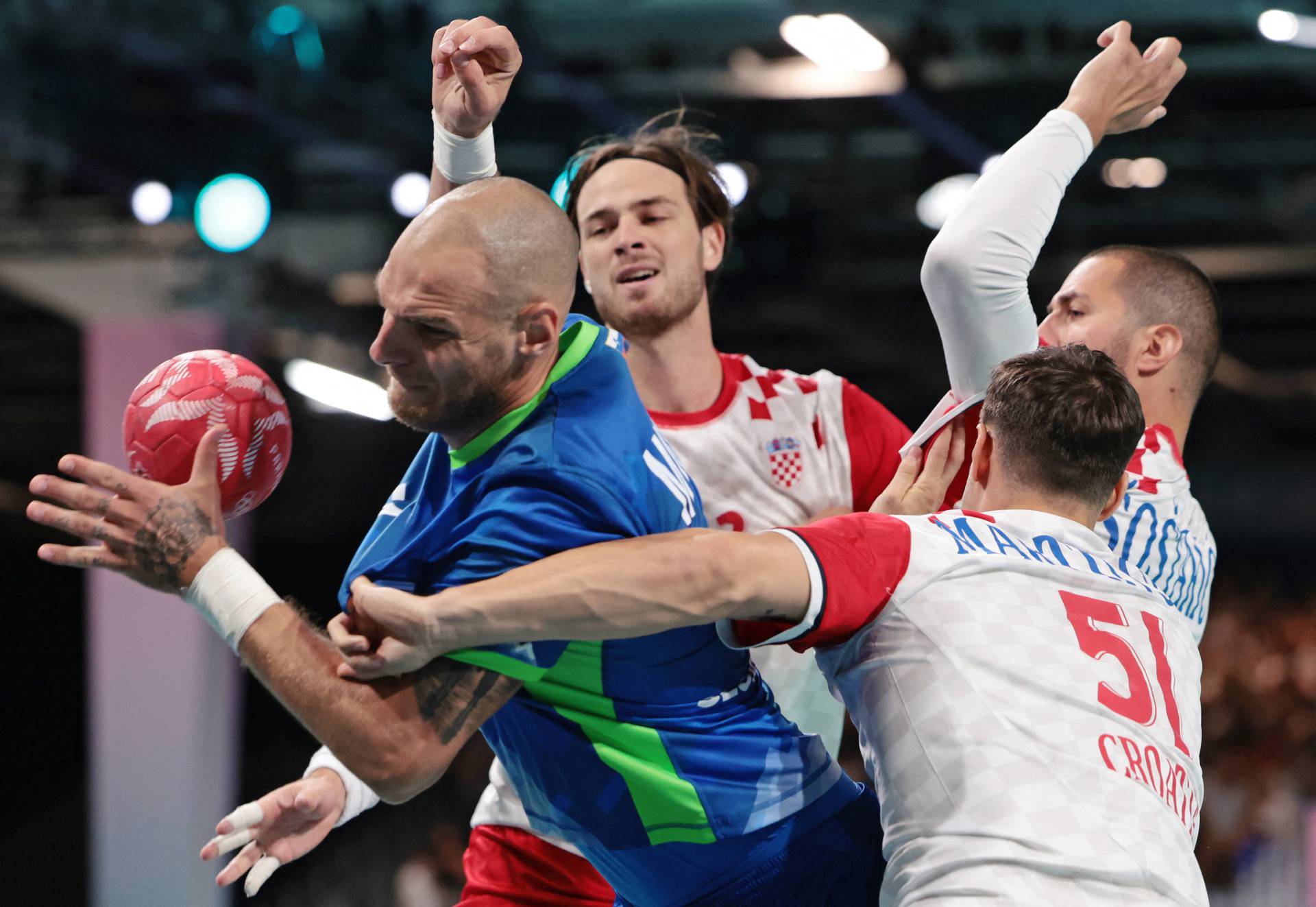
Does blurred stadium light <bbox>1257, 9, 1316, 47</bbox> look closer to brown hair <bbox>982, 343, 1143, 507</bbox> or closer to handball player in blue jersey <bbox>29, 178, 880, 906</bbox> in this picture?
brown hair <bbox>982, 343, 1143, 507</bbox>

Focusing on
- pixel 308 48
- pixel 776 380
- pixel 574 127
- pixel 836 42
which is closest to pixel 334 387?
pixel 574 127

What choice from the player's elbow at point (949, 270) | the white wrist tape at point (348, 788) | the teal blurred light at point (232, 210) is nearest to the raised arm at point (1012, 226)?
the player's elbow at point (949, 270)

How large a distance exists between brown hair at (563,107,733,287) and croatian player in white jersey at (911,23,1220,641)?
3.77 ft

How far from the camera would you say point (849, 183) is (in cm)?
1023

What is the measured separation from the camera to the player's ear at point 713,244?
426 cm

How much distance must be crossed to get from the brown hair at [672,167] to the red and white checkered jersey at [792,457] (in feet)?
1.98

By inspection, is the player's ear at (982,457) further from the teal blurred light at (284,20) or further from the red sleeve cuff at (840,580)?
the teal blurred light at (284,20)

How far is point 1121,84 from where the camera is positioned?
3.31m

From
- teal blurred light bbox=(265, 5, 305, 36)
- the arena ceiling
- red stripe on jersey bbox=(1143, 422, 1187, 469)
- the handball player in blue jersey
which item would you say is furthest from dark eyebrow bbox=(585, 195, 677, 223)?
teal blurred light bbox=(265, 5, 305, 36)

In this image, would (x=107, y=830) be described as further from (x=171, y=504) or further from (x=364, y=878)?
(x=171, y=504)

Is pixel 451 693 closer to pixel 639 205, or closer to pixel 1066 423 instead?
pixel 1066 423

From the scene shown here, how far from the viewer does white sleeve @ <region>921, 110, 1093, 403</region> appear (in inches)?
118

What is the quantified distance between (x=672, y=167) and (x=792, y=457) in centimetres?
100

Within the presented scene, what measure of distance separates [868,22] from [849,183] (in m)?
1.96
